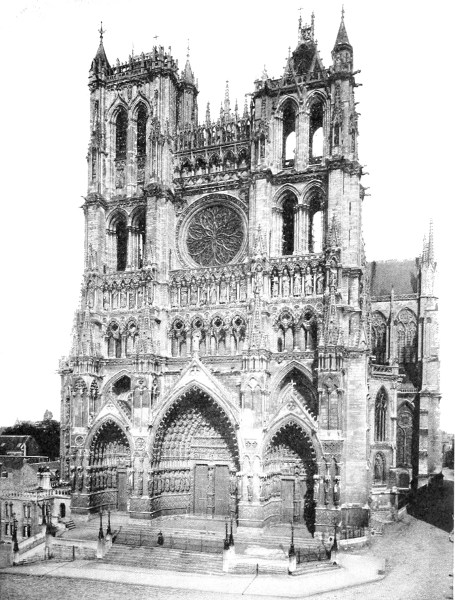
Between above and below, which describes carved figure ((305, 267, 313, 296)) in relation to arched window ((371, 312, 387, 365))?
above

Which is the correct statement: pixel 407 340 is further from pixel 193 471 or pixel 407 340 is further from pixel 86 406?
pixel 86 406

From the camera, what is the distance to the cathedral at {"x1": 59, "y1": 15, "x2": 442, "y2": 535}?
88.9ft

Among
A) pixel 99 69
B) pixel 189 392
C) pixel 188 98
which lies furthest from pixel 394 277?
pixel 99 69

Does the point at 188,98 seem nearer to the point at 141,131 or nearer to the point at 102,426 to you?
the point at 141,131

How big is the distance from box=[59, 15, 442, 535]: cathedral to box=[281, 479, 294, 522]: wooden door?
0.06m

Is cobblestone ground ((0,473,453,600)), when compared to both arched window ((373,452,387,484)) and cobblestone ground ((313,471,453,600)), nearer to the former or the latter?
cobblestone ground ((313,471,453,600))

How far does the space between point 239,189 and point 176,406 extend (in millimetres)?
10366

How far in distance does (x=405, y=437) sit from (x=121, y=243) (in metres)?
20.7

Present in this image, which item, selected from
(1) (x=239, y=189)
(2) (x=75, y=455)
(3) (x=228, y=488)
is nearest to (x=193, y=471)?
(3) (x=228, y=488)

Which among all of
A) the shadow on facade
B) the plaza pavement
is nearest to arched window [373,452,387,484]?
the shadow on facade

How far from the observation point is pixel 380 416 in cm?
3544

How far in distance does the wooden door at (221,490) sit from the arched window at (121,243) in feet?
36.3

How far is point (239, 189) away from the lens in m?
30.8

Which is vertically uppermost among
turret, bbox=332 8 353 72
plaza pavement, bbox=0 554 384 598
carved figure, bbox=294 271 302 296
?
turret, bbox=332 8 353 72
